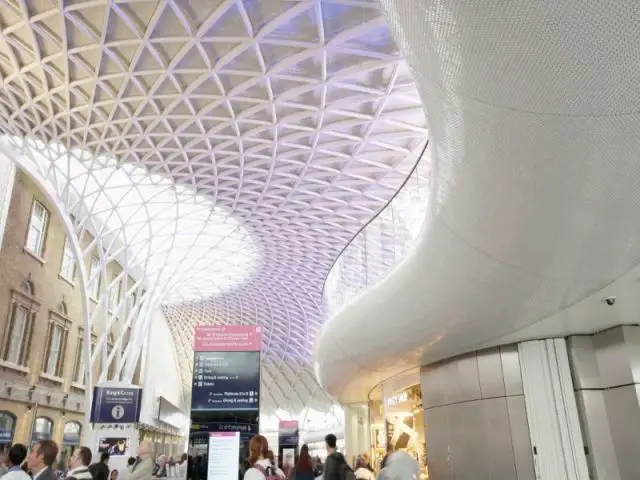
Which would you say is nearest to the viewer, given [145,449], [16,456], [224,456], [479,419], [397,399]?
[16,456]

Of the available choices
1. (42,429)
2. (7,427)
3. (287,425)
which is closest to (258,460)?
(7,427)

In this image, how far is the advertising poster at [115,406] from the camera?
2614 centimetres

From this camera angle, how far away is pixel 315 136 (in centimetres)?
2541

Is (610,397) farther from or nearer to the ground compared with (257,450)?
farther from the ground

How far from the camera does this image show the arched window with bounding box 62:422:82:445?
29530 mm

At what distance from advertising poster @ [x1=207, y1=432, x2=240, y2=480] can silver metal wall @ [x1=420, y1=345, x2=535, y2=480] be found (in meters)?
5.27

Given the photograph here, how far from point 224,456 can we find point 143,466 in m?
2.72

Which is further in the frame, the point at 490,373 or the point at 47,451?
the point at 490,373

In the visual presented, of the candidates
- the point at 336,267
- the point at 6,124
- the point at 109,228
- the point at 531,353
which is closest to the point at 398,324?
the point at 531,353

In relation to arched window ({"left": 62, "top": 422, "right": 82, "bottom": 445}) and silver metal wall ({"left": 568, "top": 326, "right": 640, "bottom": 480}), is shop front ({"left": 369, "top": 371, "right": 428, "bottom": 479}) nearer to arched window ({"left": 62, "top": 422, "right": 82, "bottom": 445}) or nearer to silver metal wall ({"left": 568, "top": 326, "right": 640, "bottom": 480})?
silver metal wall ({"left": 568, "top": 326, "right": 640, "bottom": 480})

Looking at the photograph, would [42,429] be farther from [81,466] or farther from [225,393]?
[81,466]

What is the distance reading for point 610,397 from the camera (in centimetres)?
974

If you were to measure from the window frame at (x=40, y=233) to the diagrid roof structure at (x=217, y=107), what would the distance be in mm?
1205

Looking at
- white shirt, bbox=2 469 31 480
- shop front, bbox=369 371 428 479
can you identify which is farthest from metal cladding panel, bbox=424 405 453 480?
white shirt, bbox=2 469 31 480
